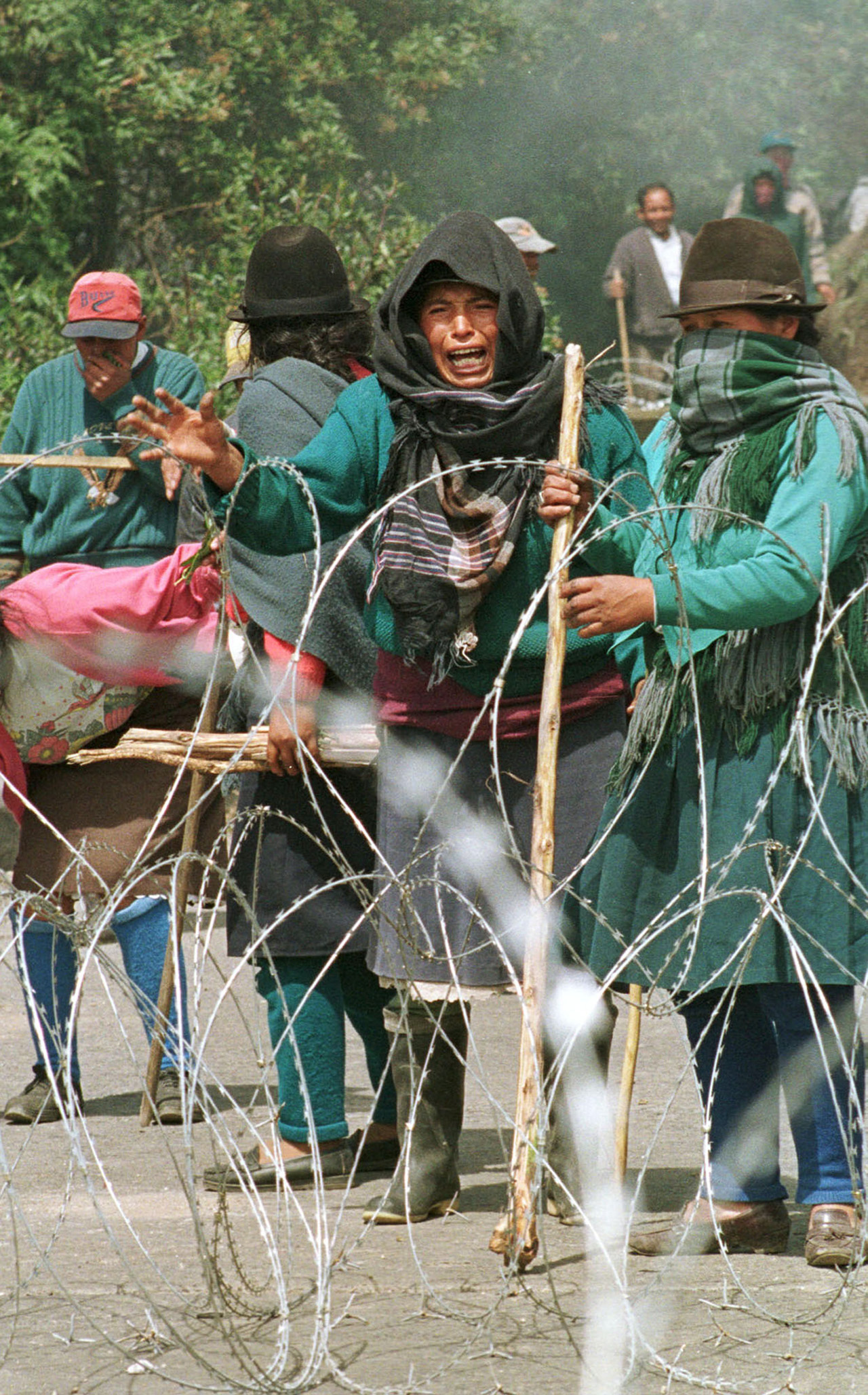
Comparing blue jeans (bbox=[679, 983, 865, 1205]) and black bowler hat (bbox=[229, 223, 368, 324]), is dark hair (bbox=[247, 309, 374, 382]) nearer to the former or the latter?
black bowler hat (bbox=[229, 223, 368, 324])

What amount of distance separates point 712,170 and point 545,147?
7.17 feet

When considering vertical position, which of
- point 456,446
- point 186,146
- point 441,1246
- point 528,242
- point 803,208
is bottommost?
point 441,1246

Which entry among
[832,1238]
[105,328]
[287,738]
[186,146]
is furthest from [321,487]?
[186,146]

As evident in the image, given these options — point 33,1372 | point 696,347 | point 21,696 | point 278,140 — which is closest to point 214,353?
point 278,140

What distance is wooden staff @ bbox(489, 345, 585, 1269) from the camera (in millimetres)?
2996

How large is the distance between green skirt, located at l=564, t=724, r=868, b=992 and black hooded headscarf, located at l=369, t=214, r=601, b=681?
0.44 m

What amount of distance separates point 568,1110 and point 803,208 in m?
9.83

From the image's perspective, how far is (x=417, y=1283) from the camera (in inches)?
124

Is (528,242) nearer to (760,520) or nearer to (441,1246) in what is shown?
(760,520)

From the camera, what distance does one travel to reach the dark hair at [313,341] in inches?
157

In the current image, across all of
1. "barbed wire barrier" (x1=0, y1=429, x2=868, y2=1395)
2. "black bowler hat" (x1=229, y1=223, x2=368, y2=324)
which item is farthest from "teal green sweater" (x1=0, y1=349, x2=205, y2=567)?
"barbed wire barrier" (x1=0, y1=429, x2=868, y2=1395)

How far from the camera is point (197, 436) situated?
9.98ft

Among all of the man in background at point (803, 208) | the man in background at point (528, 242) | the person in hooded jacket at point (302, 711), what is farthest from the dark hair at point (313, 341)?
the man in background at point (803, 208)

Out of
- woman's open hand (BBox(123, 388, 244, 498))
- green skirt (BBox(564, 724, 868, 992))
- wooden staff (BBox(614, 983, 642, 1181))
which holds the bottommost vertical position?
wooden staff (BBox(614, 983, 642, 1181))
